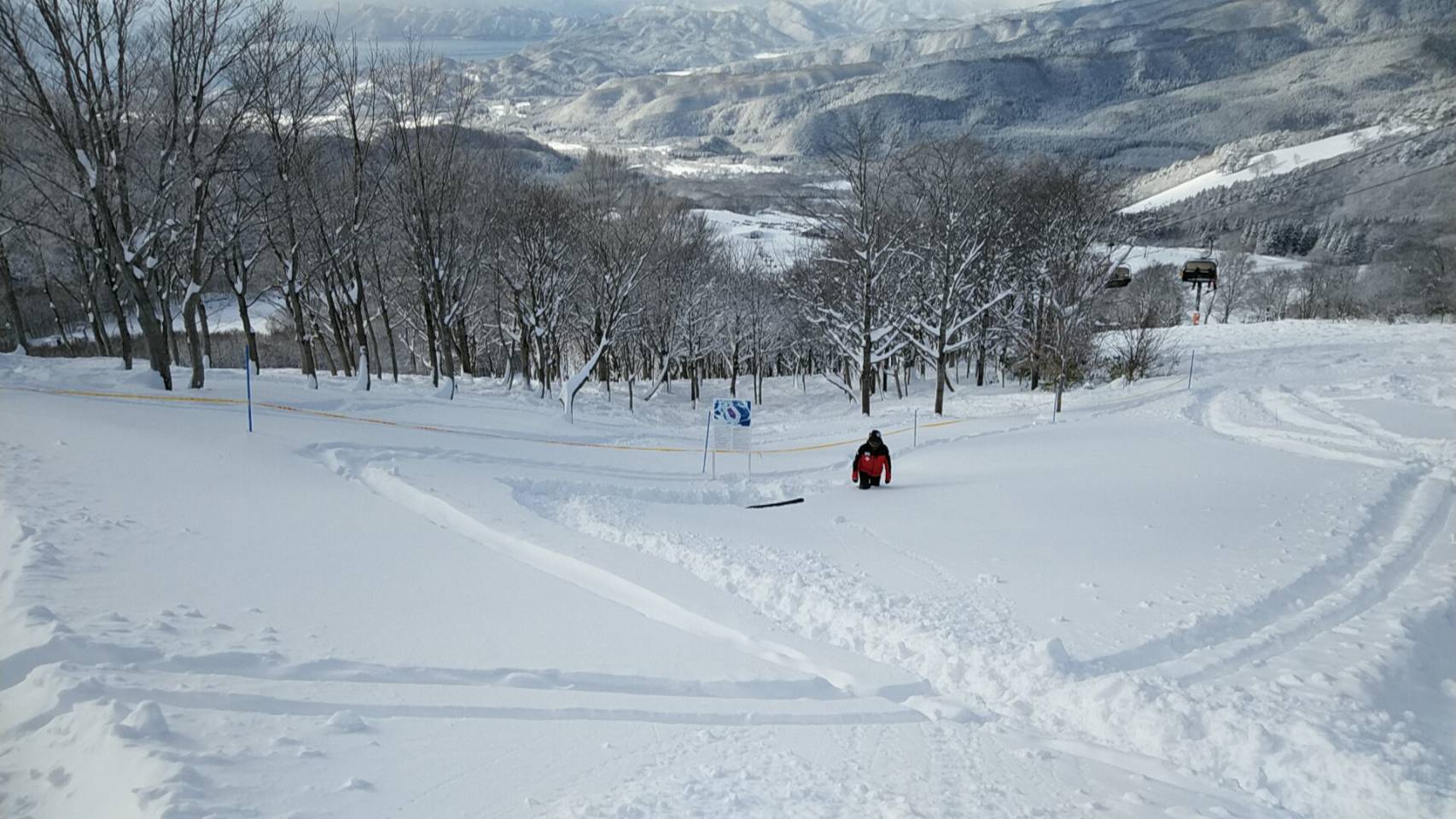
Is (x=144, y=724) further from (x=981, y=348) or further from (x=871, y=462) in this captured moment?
(x=981, y=348)

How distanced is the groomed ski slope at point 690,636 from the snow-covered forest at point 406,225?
689 centimetres

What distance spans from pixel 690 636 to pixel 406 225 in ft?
74.6

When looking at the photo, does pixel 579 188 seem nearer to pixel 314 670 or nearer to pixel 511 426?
pixel 511 426

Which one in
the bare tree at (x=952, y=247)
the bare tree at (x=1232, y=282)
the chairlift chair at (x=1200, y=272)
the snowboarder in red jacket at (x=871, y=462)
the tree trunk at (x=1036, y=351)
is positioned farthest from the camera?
the bare tree at (x=1232, y=282)

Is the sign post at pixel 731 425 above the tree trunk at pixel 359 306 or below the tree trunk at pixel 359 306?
below

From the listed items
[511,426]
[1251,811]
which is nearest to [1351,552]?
[1251,811]

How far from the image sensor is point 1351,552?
32.2 ft

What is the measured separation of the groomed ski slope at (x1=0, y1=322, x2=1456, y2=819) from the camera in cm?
468

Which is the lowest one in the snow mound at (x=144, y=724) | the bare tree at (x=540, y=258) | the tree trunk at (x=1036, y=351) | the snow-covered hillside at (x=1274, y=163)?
the snow mound at (x=144, y=724)

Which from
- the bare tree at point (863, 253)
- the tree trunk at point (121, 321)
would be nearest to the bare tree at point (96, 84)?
the tree trunk at point (121, 321)

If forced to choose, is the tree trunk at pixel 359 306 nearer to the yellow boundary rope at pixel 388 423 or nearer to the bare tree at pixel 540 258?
the yellow boundary rope at pixel 388 423

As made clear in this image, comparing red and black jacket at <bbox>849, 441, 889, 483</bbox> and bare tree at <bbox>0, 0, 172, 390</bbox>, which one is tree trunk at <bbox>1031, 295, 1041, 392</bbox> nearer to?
→ red and black jacket at <bbox>849, 441, 889, 483</bbox>

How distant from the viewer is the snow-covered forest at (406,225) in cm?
1683

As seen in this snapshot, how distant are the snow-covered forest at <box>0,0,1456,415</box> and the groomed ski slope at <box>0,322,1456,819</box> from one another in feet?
22.6
